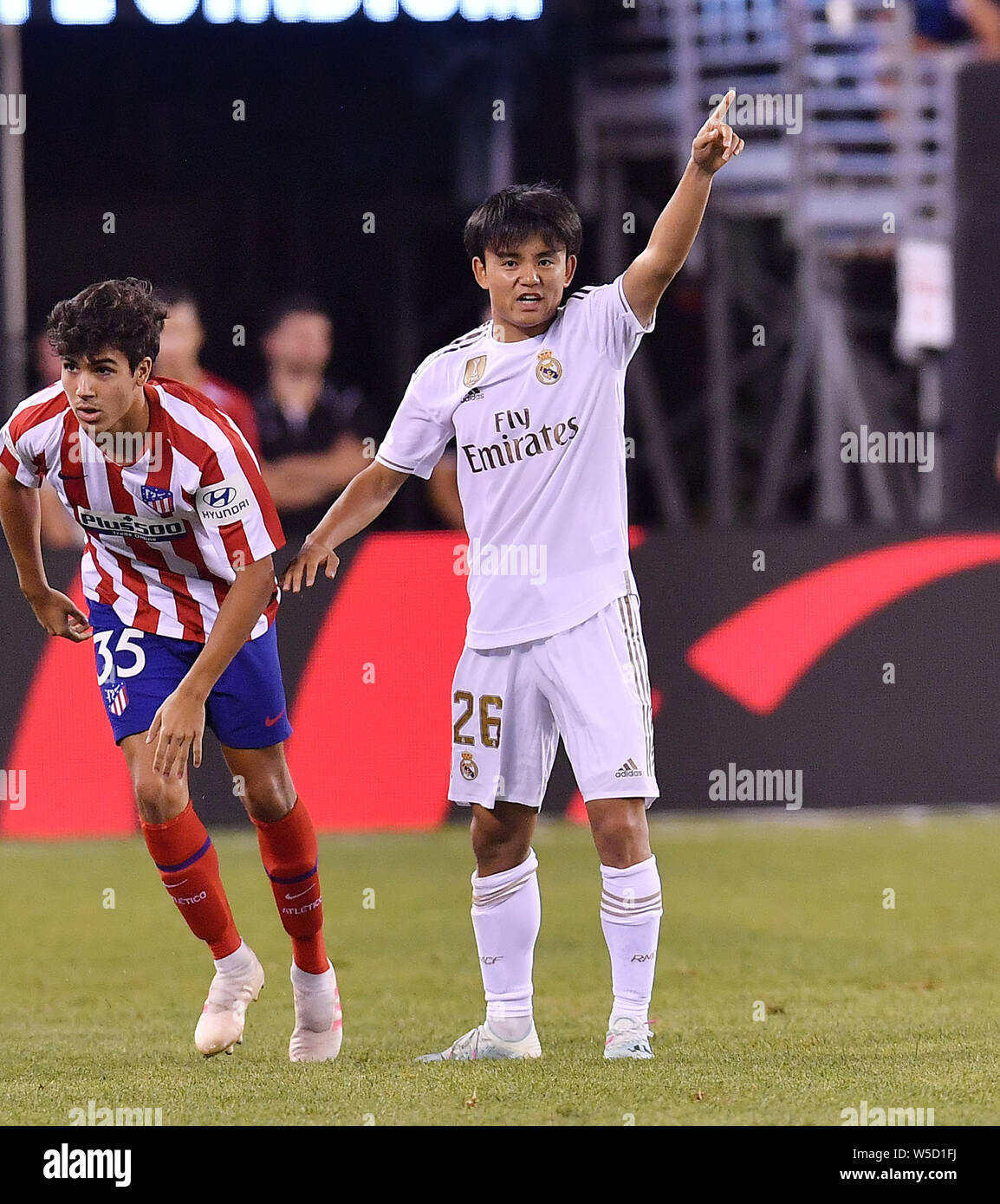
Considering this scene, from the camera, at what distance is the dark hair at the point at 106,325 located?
4.68 metres

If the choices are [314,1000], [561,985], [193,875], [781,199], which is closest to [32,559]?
[193,875]

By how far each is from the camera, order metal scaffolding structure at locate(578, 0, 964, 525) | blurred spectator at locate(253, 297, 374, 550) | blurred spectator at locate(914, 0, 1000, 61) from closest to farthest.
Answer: blurred spectator at locate(253, 297, 374, 550), metal scaffolding structure at locate(578, 0, 964, 525), blurred spectator at locate(914, 0, 1000, 61)

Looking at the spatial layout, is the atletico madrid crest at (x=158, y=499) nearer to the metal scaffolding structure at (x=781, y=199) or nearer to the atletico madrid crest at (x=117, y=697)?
Result: the atletico madrid crest at (x=117, y=697)

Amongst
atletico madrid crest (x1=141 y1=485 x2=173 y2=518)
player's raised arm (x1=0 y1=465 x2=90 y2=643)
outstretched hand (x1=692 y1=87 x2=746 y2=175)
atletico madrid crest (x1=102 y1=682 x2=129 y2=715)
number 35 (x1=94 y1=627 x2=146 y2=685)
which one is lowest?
atletico madrid crest (x1=102 y1=682 x2=129 y2=715)

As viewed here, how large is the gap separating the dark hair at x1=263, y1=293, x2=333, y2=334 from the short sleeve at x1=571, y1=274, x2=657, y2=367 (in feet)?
24.6

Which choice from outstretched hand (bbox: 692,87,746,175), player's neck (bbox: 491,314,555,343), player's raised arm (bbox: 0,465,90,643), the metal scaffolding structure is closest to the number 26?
player's neck (bbox: 491,314,555,343)

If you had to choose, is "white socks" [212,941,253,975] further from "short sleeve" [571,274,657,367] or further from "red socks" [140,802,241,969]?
"short sleeve" [571,274,657,367]

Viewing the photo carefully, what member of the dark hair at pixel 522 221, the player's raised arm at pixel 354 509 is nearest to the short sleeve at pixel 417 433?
the player's raised arm at pixel 354 509

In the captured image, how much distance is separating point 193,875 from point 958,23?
47.5 feet

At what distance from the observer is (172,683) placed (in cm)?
494

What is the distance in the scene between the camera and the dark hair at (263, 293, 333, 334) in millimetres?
12361

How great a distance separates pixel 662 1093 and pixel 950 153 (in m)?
7.80
